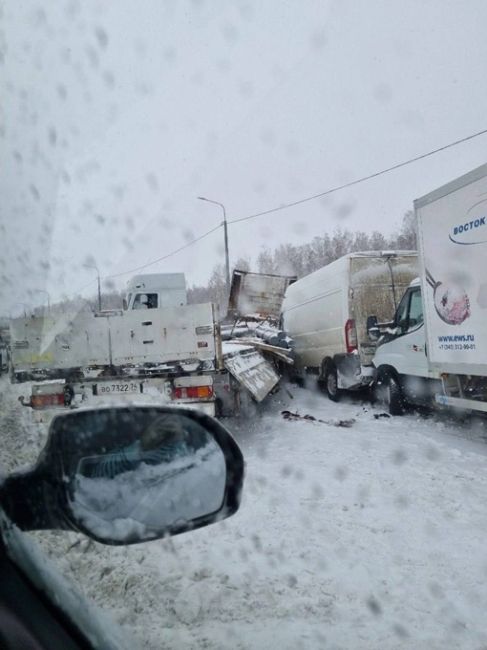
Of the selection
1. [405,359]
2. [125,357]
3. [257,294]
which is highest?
[257,294]

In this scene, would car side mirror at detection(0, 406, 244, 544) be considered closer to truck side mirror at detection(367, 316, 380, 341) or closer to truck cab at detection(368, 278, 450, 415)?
truck cab at detection(368, 278, 450, 415)

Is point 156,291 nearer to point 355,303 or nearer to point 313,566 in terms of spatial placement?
point 355,303

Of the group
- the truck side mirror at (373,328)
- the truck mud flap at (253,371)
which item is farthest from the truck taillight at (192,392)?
the truck side mirror at (373,328)

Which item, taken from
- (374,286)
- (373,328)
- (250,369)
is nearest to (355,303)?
(374,286)

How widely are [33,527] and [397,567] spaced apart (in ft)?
8.89

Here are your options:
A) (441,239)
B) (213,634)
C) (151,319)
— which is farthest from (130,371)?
(441,239)

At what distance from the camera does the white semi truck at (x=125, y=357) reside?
5.57 metres

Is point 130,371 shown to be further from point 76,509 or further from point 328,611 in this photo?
point 76,509

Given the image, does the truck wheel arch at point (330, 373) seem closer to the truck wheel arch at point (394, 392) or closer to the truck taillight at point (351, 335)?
the truck taillight at point (351, 335)

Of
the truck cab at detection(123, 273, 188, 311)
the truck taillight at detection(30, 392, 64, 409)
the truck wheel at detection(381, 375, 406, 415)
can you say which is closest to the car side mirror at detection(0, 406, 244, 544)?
the truck taillight at detection(30, 392, 64, 409)

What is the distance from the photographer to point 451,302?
691 centimetres

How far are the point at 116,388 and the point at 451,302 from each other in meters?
4.45

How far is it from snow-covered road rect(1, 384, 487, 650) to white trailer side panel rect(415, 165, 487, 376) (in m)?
1.77

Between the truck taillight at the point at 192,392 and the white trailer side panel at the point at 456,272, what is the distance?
333cm
